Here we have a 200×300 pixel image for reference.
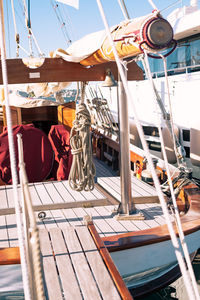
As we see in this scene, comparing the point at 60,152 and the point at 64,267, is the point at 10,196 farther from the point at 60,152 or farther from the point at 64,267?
the point at 64,267

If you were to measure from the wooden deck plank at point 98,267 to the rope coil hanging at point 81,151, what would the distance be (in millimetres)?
1154

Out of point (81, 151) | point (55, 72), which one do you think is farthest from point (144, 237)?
point (55, 72)

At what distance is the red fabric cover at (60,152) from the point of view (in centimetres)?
621

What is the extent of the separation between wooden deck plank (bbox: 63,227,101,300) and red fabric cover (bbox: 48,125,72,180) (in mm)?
2929

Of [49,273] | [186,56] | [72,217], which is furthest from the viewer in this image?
[186,56]

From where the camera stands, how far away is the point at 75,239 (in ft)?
10.4

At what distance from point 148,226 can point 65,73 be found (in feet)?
7.60

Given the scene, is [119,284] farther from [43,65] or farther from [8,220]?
[43,65]

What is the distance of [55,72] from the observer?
171 inches

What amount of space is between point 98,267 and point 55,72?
2678mm

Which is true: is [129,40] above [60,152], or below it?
above

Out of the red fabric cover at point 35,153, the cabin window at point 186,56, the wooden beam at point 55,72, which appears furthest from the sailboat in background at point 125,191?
the cabin window at point 186,56

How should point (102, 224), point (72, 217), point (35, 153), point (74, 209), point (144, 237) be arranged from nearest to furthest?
point (144, 237), point (102, 224), point (72, 217), point (74, 209), point (35, 153)

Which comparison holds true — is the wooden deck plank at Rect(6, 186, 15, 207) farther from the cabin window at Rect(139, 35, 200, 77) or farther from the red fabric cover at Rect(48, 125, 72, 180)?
the cabin window at Rect(139, 35, 200, 77)
